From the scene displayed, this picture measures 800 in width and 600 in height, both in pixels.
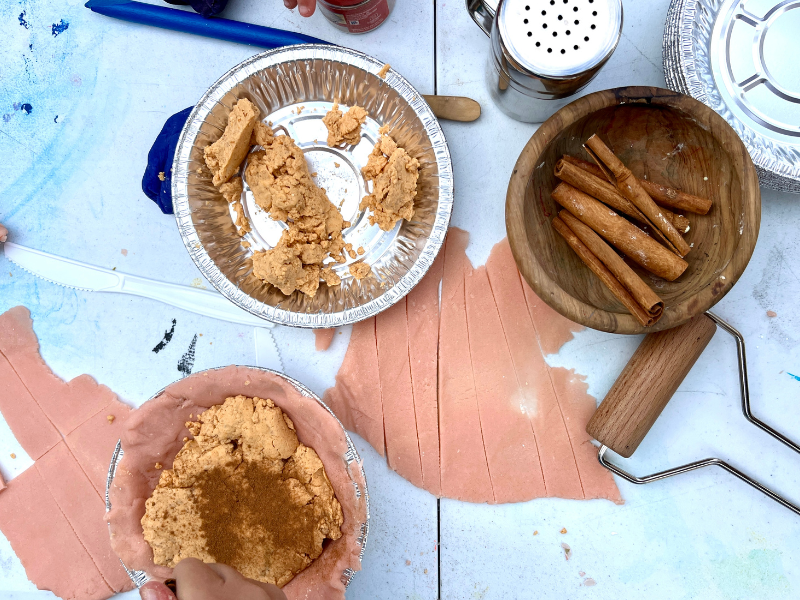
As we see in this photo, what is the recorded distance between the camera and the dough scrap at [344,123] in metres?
1.04

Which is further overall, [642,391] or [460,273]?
[460,273]

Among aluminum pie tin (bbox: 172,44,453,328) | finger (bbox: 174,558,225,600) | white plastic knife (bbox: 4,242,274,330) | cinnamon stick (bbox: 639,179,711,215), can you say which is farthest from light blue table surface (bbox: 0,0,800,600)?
finger (bbox: 174,558,225,600)

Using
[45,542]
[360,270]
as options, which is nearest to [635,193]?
[360,270]

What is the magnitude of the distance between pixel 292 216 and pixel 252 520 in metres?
0.58

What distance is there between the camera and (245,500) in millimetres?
1019

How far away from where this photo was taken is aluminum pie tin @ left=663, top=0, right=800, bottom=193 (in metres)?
0.97

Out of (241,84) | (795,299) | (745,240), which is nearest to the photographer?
(745,240)

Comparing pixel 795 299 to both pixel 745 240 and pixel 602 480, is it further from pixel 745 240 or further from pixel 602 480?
pixel 602 480

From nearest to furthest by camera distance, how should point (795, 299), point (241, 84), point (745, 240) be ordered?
1. point (745, 240)
2. point (241, 84)
3. point (795, 299)

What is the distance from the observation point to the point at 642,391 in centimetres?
103

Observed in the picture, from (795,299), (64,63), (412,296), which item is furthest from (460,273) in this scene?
(64,63)

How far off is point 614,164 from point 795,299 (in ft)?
1.82

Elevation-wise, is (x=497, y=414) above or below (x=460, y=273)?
below

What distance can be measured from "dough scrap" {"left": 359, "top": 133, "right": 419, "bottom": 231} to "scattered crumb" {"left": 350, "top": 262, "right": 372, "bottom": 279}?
0.08m
